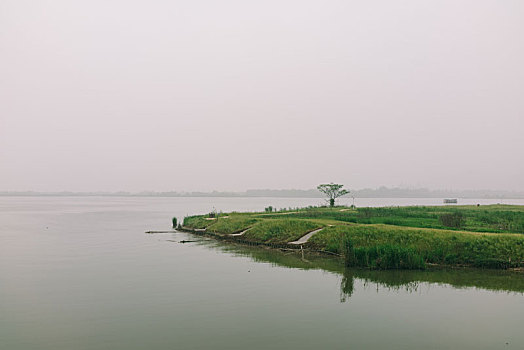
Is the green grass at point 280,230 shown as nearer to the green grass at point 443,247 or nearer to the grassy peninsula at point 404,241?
the grassy peninsula at point 404,241

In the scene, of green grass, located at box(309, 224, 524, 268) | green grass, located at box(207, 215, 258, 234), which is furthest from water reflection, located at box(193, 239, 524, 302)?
green grass, located at box(207, 215, 258, 234)

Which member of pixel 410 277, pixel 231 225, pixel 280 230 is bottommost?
pixel 410 277

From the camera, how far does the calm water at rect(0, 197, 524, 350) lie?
16.8m

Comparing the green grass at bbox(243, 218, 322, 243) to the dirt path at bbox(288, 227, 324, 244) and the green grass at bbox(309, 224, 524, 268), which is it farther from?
the green grass at bbox(309, 224, 524, 268)

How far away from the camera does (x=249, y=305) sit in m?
22.0

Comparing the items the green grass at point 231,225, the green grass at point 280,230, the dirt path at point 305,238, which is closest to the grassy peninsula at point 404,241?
the green grass at point 280,230

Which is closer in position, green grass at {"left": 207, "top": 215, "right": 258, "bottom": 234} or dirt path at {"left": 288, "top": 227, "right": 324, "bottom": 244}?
dirt path at {"left": 288, "top": 227, "right": 324, "bottom": 244}

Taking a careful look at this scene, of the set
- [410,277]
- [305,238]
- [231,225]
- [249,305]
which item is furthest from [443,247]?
[231,225]

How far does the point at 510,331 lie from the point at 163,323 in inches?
635

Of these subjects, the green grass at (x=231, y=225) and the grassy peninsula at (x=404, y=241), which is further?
the green grass at (x=231, y=225)

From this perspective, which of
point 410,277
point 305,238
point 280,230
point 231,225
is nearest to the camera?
point 410,277

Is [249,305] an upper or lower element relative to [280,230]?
lower

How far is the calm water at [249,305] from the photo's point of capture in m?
16.8

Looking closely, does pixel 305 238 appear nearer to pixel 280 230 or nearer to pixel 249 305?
pixel 280 230
